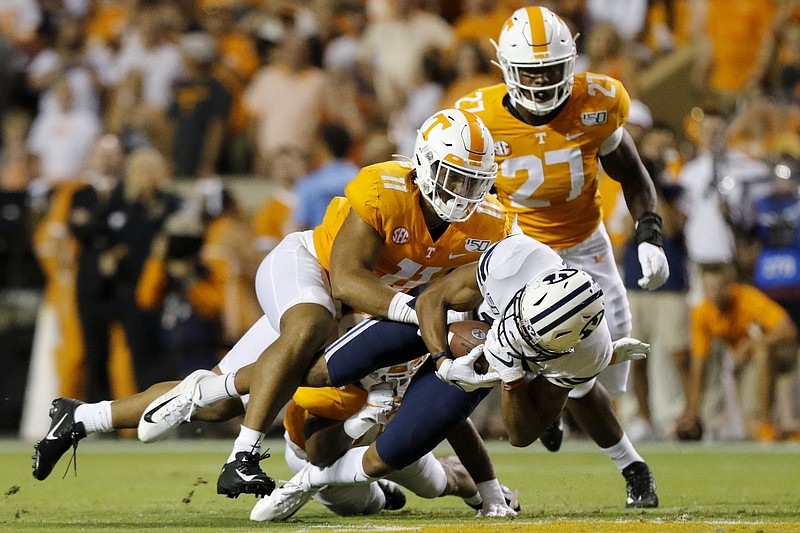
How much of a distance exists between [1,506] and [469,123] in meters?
2.78

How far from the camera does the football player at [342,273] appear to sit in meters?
5.54

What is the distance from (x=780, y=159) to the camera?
10.5 m

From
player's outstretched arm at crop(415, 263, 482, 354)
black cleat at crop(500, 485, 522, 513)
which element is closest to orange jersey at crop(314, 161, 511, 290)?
player's outstretched arm at crop(415, 263, 482, 354)

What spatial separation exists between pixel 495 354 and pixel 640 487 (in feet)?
5.28

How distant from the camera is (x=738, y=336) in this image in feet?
34.1

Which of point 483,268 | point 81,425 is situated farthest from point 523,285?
point 81,425

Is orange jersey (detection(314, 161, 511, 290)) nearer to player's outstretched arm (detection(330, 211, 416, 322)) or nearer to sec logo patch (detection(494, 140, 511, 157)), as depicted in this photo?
player's outstretched arm (detection(330, 211, 416, 322))

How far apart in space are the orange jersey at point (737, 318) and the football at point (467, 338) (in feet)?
17.5

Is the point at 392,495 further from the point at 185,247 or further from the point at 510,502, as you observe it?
the point at 185,247

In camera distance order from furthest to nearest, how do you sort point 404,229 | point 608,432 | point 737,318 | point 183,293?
point 183,293
point 737,318
point 608,432
point 404,229

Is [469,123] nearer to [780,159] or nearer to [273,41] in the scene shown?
[780,159]

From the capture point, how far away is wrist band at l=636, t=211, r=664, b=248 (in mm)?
6570

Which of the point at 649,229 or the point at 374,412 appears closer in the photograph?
the point at 374,412

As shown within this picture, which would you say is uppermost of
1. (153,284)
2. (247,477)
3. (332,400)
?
(247,477)
